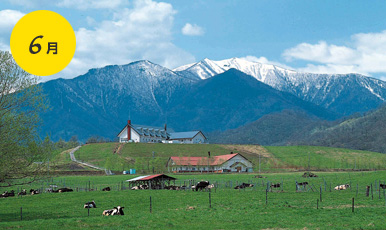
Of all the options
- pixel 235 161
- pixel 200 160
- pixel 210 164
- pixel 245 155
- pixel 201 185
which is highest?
pixel 245 155

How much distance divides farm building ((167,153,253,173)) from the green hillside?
376 cm

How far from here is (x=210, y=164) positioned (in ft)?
483

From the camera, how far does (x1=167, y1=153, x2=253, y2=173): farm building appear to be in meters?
144

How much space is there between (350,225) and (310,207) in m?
10.2

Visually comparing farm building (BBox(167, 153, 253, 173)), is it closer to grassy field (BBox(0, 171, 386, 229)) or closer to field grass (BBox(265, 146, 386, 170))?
field grass (BBox(265, 146, 386, 170))

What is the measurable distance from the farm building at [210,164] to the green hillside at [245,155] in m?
3.76

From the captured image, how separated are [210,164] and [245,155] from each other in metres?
25.5

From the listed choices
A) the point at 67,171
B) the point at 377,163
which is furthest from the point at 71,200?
the point at 377,163

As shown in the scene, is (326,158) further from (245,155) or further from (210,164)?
(210,164)

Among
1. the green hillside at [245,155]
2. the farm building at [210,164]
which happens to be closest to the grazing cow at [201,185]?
the green hillside at [245,155]

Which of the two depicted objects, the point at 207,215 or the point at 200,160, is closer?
the point at 207,215

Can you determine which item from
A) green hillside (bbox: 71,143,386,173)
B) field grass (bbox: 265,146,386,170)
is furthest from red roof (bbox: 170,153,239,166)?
field grass (bbox: 265,146,386,170)

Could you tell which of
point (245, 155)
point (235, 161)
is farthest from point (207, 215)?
point (245, 155)

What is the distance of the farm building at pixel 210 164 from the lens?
144 meters
